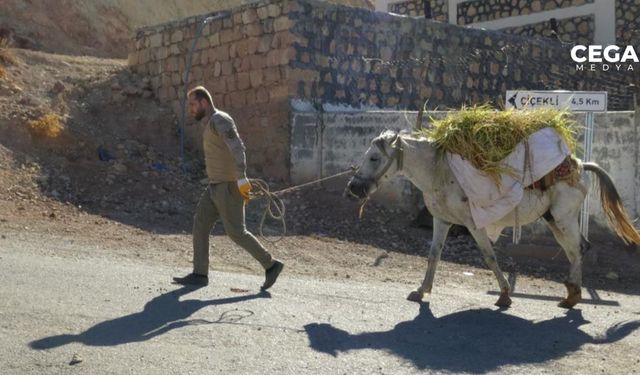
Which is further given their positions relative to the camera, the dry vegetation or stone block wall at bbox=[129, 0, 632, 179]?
stone block wall at bbox=[129, 0, 632, 179]

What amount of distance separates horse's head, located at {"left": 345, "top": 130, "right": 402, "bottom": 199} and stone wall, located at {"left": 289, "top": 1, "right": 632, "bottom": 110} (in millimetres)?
6895

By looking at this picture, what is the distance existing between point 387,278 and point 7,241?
4487mm

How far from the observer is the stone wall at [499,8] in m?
22.1

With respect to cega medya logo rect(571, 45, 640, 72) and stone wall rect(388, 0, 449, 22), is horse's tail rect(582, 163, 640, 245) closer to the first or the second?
cega medya logo rect(571, 45, 640, 72)

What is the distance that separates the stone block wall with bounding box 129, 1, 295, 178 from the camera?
14734 millimetres

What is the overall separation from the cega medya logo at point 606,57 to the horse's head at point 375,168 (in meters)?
13.7

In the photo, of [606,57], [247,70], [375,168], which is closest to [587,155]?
[375,168]

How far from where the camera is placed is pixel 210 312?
6.98 m

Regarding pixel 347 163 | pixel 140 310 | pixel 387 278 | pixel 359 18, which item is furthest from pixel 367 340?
pixel 359 18

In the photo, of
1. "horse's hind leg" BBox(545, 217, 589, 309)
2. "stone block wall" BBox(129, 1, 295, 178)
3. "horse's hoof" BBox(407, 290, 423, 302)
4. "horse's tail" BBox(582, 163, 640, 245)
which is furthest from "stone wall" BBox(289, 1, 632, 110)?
"horse's hind leg" BBox(545, 217, 589, 309)

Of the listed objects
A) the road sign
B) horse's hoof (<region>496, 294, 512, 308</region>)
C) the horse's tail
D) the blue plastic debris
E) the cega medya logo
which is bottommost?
horse's hoof (<region>496, 294, 512, 308</region>)

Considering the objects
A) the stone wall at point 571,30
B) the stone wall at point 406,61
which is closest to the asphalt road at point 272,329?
the stone wall at point 406,61

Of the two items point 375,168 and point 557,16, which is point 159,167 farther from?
point 557,16

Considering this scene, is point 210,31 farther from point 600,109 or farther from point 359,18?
point 600,109
